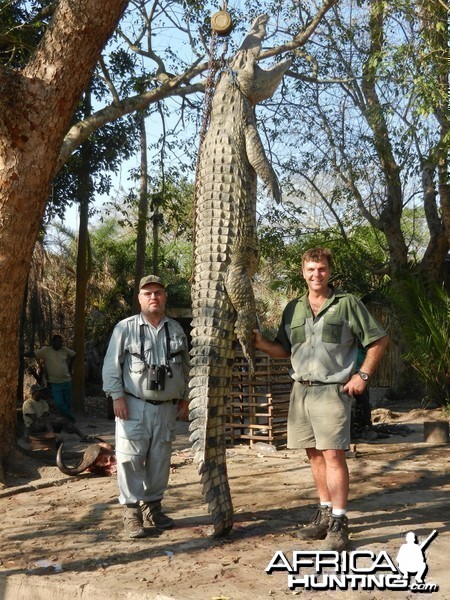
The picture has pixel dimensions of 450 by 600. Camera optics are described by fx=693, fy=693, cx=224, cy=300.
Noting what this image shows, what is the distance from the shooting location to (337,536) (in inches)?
167

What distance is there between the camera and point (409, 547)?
12.7 feet

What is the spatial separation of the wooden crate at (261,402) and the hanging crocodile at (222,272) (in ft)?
13.1

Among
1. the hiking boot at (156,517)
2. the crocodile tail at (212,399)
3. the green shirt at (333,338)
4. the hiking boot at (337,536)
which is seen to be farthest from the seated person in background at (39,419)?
the hiking boot at (337,536)

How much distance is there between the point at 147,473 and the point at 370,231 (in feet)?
47.2

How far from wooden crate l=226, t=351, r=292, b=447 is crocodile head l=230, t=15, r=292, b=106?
4490 mm

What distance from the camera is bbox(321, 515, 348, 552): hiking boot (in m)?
4.21

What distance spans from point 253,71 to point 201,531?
10.5 ft

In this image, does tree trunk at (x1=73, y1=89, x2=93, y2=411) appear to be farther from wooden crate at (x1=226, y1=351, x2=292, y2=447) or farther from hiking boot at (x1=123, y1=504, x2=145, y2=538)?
hiking boot at (x1=123, y1=504, x2=145, y2=538)

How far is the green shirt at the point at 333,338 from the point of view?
439cm

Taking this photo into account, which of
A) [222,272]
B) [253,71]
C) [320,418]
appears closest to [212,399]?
[320,418]

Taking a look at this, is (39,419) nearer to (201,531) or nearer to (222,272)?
(201,531)

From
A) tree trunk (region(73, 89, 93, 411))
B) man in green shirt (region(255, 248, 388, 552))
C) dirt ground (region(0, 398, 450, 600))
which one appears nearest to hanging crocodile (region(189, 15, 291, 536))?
man in green shirt (region(255, 248, 388, 552))

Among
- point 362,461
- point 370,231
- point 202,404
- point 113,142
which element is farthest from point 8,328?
point 370,231

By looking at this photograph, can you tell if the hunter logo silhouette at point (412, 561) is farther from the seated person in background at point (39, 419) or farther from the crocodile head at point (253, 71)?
the seated person in background at point (39, 419)
